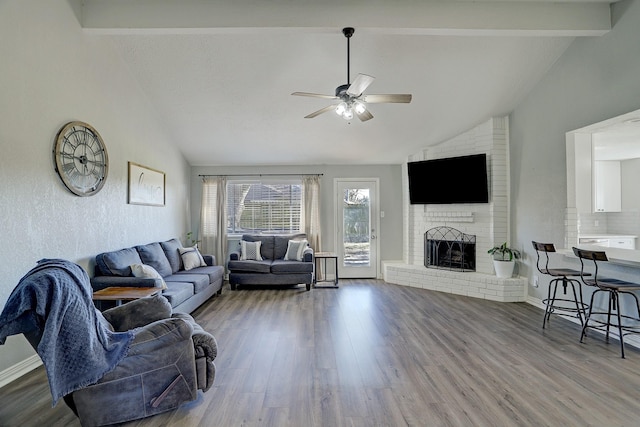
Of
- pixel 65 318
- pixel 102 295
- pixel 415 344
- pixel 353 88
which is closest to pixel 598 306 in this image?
pixel 415 344

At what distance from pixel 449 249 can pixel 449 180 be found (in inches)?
47.4

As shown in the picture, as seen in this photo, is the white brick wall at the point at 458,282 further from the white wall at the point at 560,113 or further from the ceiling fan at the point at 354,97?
the ceiling fan at the point at 354,97

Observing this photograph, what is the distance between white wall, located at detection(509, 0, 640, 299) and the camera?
3.32m

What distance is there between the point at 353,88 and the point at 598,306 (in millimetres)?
3645

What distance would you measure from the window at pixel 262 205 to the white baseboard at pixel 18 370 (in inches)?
164

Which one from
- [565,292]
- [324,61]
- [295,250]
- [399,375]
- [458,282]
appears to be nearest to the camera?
[399,375]

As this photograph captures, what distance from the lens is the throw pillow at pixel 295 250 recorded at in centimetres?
604

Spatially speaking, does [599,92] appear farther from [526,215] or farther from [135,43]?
[135,43]

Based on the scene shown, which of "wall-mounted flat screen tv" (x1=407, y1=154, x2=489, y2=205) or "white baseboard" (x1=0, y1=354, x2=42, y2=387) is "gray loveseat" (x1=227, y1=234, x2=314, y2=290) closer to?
"wall-mounted flat screen tv" (x1=407, y1=154, x2=489, y2=205)

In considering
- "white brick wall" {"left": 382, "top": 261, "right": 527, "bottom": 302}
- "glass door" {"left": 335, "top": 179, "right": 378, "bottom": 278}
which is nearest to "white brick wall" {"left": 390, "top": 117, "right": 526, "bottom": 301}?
"white brick wall" {"left": 382, "top": 261, "right": 527, "bottom": 302}

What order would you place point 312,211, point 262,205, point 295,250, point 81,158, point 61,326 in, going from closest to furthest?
point 61,326 → point 81,158 → point 295,250 → point 312,211 → point 262,205

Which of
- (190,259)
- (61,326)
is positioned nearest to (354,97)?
(61,326)

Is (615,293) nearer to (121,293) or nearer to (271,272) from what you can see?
(271,272)

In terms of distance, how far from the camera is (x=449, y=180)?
5543 millimetres
